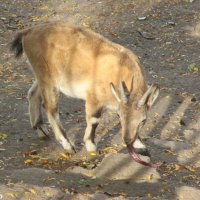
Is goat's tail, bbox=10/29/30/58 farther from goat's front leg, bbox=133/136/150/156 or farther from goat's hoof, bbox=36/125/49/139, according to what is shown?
goat's front leg, bbox=133/136/150/156

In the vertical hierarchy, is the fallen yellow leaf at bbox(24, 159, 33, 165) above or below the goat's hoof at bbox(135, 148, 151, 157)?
above

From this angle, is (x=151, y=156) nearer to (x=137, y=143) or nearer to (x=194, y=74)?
(x=137, y=143)

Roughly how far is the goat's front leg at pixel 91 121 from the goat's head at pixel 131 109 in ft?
2.65

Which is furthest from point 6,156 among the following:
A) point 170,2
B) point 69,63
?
point 170,2

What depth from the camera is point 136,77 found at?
7742mm

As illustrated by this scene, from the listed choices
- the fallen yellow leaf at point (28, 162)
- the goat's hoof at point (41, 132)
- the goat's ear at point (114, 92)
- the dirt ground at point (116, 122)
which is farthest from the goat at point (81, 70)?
the fallen yellow leaf at point (28, 162)

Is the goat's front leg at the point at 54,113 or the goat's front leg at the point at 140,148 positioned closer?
the goat's front leg at the point at 140,148

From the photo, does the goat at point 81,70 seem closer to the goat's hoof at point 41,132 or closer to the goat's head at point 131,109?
the goat's head at point 131,109

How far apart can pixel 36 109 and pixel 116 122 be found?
70.8 inches

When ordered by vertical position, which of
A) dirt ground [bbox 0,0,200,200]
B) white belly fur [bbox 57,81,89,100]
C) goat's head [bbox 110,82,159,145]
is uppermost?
goat's head [bbox 110,82,159,145]

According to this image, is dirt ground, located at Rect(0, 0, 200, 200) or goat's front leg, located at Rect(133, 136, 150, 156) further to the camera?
goat's front leg, located at Rect(133, 136, 150, 156)

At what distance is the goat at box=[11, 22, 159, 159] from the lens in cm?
784

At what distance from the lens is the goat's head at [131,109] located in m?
7.20

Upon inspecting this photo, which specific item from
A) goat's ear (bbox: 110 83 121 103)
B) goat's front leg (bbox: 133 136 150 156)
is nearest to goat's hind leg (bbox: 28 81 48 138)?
goat's front leg (bbox: 133 136 150 156)
